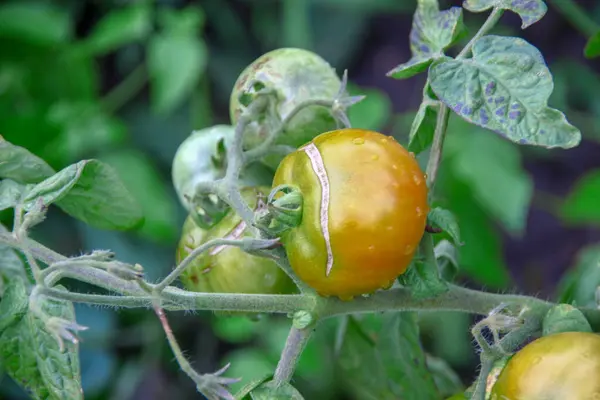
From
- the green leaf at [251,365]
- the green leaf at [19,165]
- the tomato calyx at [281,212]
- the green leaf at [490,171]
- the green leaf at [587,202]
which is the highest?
the tomato calyx at [281,212]

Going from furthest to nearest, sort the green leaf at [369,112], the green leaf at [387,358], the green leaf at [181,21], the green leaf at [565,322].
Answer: the green leaf at [181,21] → the green leaf at [369,112] → the green leaf at [387,358] → the green leaf at [565,322]

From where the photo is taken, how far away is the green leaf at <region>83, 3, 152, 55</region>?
1.88 metres

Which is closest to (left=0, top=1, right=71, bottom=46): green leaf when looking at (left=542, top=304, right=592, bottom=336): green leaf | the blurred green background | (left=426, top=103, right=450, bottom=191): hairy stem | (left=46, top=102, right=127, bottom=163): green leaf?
the blurred green background

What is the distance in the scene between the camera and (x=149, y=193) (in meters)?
1.83

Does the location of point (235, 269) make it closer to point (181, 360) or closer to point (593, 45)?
point (181, 360)

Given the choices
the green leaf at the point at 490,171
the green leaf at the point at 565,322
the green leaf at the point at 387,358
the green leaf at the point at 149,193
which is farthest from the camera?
the green leaf at the point at 149,193

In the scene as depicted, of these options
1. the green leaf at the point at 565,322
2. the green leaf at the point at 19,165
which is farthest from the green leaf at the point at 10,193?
the green leaf at the point at 565,322

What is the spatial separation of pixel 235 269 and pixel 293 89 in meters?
0.20

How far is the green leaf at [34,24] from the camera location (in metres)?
1.98

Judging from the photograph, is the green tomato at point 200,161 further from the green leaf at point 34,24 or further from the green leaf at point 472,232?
the green leaf at point 34,24

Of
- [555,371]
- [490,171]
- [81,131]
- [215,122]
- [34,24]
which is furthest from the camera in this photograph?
[215,122]

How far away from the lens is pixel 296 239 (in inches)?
27.0

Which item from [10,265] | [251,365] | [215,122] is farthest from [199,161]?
[215,122]

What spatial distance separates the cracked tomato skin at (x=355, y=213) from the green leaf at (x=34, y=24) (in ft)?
4.82
